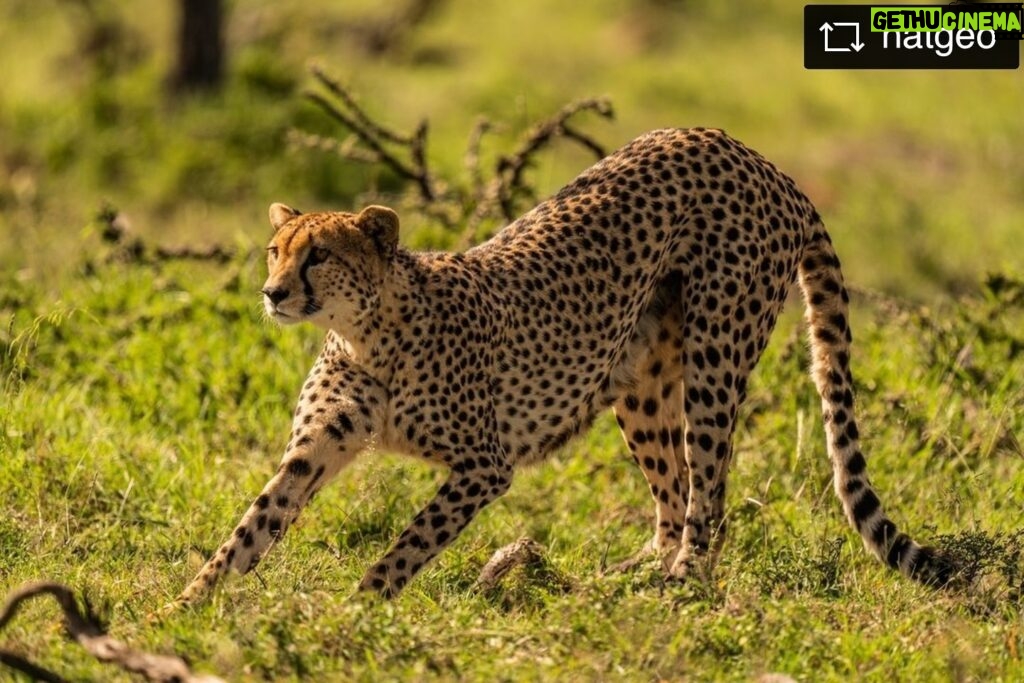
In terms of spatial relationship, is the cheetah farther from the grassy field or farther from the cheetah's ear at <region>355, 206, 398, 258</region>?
the grassy field

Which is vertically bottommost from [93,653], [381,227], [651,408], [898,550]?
[898,550]

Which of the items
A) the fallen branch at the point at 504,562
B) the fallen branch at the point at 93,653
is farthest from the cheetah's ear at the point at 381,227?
the fallen branch at the point at 93,653

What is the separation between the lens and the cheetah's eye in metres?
5.01

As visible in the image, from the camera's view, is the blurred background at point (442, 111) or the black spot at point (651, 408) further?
the blurred background at point (442, 111)

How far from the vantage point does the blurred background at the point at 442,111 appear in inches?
409

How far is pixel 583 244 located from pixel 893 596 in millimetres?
1373

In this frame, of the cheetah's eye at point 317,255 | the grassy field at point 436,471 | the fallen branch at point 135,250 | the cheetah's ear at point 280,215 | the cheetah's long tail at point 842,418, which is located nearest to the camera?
the grassy field at point 436,471

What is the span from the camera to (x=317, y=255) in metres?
5.02

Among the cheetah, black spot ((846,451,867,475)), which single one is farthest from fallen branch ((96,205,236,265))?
black spot ((846,451,867,475))

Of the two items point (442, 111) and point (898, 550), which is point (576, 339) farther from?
point (442, 111)

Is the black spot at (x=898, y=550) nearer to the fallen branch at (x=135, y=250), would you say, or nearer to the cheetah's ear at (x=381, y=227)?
the cheetah's ear at (x=381, y=227)

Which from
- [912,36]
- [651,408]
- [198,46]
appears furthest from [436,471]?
[198,46]

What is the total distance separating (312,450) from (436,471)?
1301 millimetres

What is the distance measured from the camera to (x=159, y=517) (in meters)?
5.71
